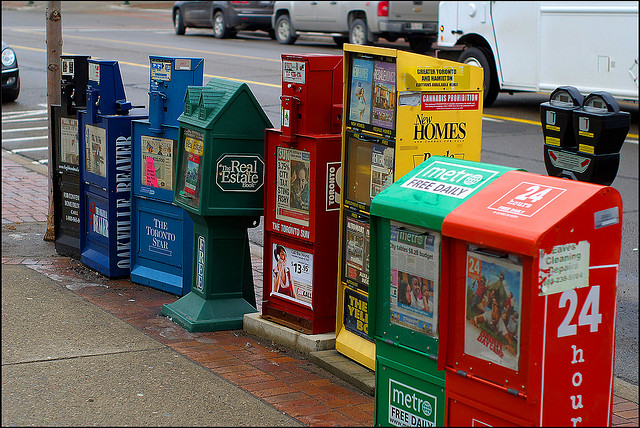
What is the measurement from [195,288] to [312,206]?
120 centimetres

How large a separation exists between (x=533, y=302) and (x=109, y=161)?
4.20m

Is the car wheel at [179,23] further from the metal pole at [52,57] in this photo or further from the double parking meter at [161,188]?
the double parking meter at [161,188]

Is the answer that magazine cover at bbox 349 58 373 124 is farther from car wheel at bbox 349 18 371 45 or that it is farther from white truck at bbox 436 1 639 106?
car wheel at bbox 349 18 371 45

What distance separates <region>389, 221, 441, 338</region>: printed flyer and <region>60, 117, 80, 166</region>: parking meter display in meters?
3.98

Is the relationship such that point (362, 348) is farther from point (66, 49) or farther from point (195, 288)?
point (66, 49)

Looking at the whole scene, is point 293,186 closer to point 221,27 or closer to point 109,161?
point 109,161

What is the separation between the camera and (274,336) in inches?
219

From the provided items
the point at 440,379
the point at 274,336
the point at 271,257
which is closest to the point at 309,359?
the point at 274,336

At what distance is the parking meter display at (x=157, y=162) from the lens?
21.0ft

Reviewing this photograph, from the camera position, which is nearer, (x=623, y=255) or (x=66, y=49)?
(x=623, y=255)

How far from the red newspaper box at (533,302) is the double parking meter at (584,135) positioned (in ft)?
1.99

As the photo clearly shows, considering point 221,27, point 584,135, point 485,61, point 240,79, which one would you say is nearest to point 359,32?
point 240,79

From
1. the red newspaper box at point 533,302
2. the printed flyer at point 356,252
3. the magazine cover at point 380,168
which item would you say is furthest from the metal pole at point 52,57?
the red newspaper box at point 533,302

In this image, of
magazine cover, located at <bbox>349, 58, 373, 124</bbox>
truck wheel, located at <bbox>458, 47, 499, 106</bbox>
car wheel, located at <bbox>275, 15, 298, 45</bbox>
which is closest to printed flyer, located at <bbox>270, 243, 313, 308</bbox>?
magazine cover, located at <bbox>349, 58, 373, 124</bbox>
